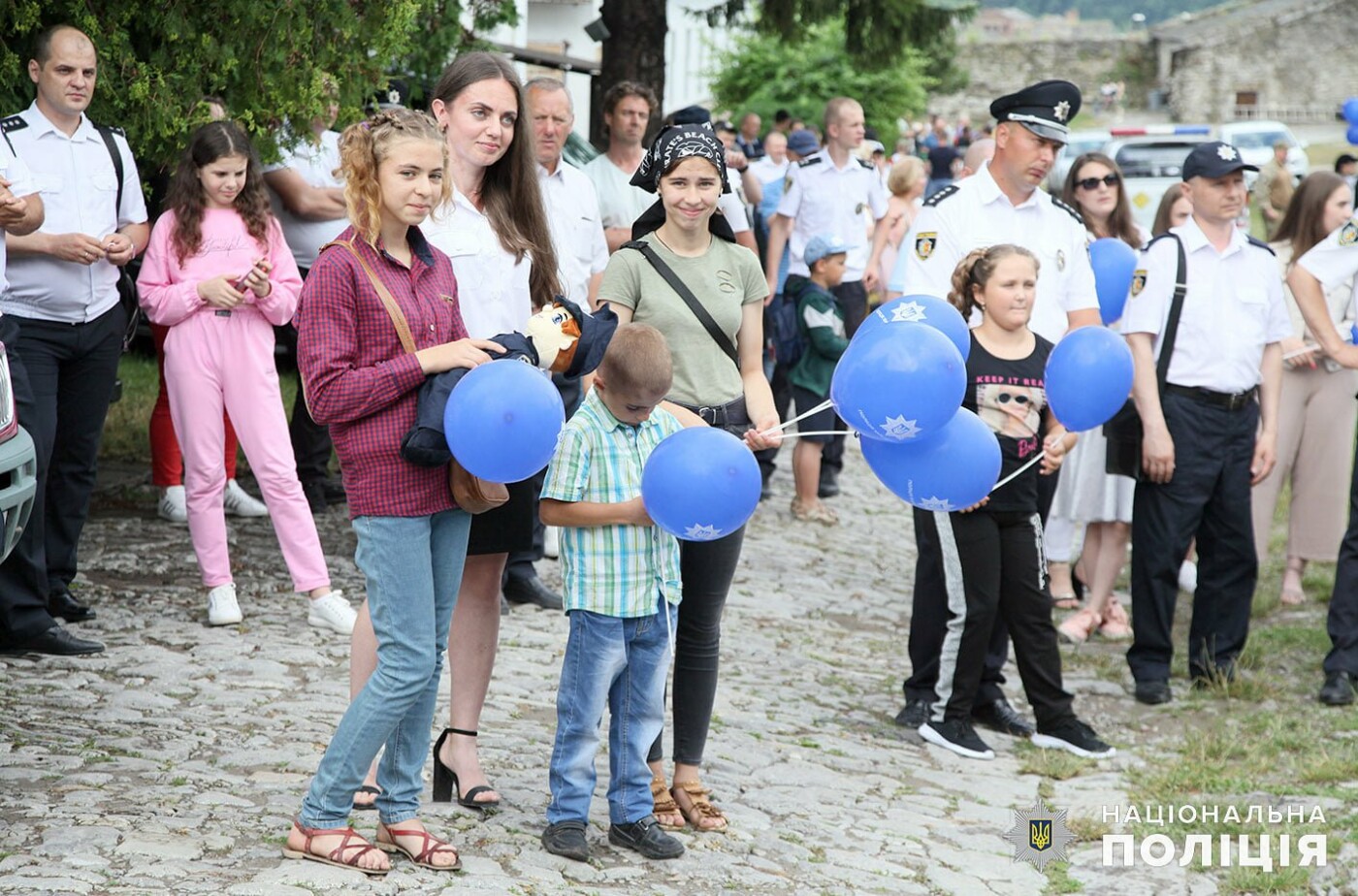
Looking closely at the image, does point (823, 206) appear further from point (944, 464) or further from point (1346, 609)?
point (944, 464)

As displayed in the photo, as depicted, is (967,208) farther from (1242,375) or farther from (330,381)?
(330,381)

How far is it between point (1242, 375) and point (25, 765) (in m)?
4.91

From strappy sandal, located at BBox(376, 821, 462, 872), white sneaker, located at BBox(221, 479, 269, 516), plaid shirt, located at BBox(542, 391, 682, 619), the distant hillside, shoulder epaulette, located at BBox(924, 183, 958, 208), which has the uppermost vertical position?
the distant hillside

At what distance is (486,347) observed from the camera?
4.00 metres

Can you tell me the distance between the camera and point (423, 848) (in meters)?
4.21

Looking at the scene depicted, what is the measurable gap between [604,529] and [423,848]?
3.12ft

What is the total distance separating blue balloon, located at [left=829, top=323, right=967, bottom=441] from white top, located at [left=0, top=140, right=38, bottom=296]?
10.7ft

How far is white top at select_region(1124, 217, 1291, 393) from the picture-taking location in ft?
22.3

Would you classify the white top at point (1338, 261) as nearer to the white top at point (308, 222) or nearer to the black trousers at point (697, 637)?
the black trousers at point (697, 637)

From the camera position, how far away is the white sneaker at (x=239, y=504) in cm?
882

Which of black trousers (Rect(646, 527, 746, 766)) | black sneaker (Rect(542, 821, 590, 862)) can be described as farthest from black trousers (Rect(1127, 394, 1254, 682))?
black sneaker (Rect(542, 821, 590, 862))

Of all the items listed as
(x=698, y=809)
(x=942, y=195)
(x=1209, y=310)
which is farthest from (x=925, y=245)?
(x=698, y=809)

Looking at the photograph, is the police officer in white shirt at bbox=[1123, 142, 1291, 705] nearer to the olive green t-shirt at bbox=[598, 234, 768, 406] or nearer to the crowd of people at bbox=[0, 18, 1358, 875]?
the crowd of people at bbox=[0, 18, 1358, 875]
